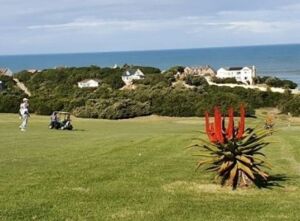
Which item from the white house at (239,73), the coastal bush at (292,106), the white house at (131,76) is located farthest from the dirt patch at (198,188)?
the white house at (239,73)

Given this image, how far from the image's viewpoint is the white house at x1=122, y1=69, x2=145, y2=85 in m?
105

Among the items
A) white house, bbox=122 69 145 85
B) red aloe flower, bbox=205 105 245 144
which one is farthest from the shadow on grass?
white house, bbox=122 69 145 85

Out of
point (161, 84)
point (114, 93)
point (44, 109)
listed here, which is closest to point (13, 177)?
point (44, 109)

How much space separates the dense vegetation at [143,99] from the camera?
66688mm

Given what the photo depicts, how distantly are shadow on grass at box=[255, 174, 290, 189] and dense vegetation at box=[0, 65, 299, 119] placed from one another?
48.9 metres

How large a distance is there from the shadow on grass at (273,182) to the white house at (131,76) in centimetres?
8451

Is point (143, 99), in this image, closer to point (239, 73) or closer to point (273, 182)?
point (239, 73)

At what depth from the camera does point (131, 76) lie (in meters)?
111

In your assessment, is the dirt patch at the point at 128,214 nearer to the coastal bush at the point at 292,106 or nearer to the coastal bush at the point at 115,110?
the coastal bush at the point at 115,110

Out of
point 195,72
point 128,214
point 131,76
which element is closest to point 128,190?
point 128,214

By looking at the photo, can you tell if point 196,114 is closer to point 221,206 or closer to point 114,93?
point 114,93

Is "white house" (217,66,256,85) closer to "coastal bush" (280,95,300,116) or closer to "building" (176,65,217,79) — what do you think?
"building" (176,65,217,79)

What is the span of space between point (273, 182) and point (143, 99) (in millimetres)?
59375

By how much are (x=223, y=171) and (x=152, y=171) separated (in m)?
2.77
